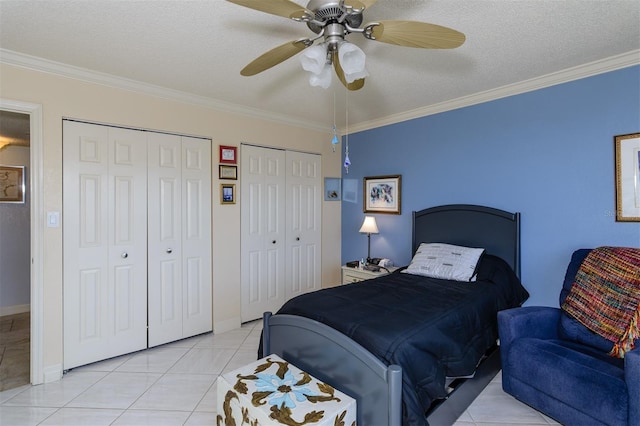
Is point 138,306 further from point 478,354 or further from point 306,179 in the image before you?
point 478,354

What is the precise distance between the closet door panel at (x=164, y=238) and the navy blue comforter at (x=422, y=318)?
1.49m

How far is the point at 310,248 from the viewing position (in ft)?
13.9

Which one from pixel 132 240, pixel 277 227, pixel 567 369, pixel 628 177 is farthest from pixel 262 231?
pixel 628 177

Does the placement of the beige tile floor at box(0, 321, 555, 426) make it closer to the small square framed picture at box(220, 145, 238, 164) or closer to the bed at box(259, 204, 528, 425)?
the bed at box(259, 204, 528, 425)

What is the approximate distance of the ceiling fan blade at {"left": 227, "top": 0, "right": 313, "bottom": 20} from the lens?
4.24ft

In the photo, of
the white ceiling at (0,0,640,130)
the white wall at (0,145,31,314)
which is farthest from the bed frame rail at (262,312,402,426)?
the white wall at (0,145,31,314)

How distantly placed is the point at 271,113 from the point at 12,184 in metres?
3.33

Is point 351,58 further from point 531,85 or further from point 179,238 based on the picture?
point 179,238

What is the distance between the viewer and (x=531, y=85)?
9.11 feet

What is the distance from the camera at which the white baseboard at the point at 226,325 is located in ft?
11.1

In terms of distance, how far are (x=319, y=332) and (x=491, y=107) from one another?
2.67 m

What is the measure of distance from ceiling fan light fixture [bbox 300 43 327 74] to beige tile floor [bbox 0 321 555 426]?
2.13 m

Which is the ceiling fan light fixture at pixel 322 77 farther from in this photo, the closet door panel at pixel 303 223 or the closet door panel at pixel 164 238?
the closet door panel at pixel 303 223

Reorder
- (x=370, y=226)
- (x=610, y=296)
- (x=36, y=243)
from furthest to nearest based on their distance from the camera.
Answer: (x=370, y=226)
(x=36, y=243)
(x=610, y=296)
